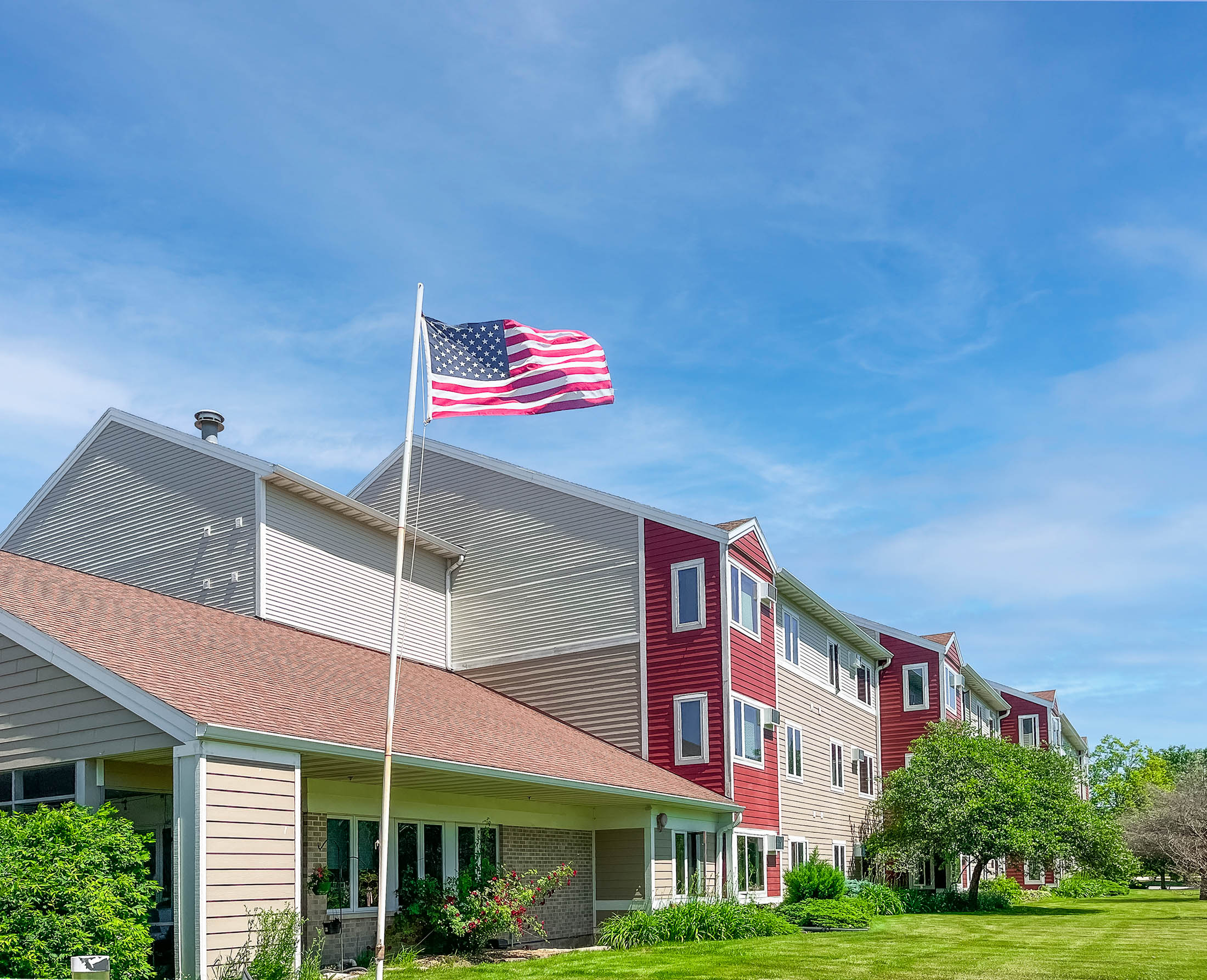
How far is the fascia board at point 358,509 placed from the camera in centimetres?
2391

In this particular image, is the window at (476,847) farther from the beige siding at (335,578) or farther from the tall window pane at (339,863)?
the beige siding at (335,578)

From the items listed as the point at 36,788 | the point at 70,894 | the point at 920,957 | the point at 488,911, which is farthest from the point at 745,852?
the point at 70,894

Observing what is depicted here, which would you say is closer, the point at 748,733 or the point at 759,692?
the point at 748,733

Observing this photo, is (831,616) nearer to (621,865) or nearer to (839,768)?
(839,768)

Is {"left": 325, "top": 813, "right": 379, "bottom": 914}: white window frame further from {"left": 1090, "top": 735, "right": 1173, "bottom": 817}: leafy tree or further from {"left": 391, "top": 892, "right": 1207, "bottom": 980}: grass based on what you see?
{"left": 1090, "top": 735, "right": 1173, "bottom": 817}: leafy tree

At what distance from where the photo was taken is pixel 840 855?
35344 millimetres

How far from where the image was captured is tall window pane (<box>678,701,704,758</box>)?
2672 centimetres

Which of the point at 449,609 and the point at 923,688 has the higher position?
the point at 449,609

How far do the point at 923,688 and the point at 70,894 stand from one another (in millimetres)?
35382

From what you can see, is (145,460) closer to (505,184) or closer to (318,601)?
(318,601)

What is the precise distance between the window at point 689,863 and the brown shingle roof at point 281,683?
1.14m

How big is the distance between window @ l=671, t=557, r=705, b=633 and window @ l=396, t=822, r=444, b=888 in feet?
27.7

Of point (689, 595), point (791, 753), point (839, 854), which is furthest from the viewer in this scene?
point (839, 854)

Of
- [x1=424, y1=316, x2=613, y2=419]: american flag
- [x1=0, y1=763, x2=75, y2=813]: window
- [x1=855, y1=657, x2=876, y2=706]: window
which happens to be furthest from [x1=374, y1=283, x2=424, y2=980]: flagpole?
[x1=855, y1=657, x2=876, y2=706]: window
